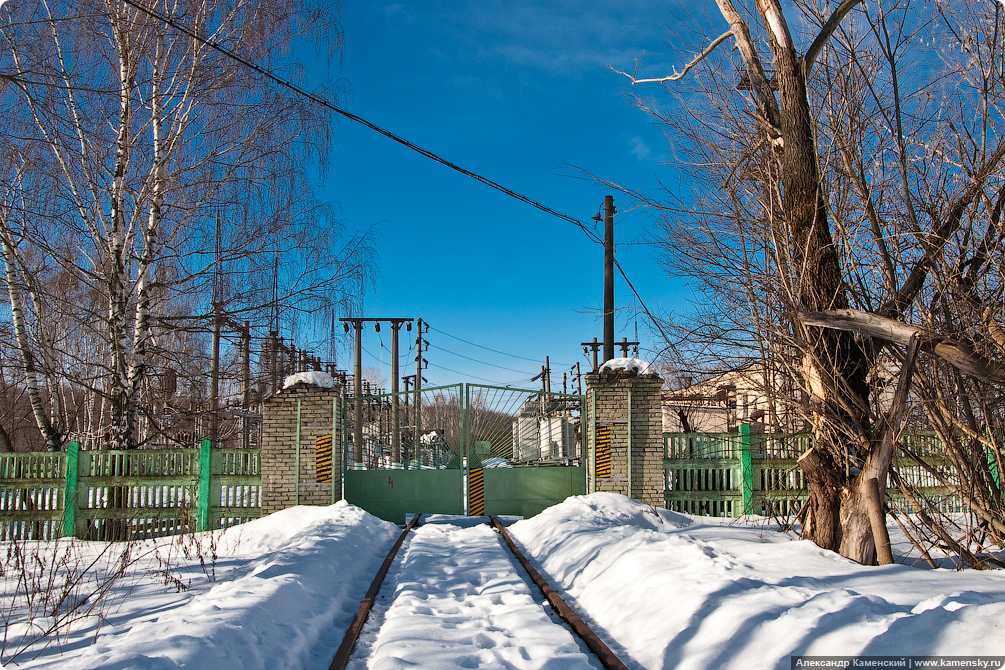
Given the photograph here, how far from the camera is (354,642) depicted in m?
4.69

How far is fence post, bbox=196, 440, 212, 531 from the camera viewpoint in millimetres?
11305

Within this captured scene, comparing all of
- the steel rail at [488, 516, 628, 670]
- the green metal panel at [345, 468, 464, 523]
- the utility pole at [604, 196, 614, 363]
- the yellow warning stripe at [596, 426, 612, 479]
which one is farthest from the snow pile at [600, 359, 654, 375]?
the steel rail at [488, 516, 628, 670]

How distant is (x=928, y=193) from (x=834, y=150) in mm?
1057

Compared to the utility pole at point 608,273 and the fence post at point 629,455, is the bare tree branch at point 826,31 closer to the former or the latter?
Result: the fence post at point 629,455

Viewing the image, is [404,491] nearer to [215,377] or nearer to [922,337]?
[215,377]

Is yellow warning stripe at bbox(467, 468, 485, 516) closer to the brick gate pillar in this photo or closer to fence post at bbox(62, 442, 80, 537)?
the brick gate pillar

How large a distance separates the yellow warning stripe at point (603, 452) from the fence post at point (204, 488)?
650 cm

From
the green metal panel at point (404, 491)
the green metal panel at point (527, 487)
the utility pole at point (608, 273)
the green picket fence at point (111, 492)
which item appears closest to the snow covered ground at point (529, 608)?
the green picket fence at point (111, 492)

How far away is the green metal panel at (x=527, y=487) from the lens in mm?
12359

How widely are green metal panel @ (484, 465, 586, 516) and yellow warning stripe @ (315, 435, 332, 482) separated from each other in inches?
108

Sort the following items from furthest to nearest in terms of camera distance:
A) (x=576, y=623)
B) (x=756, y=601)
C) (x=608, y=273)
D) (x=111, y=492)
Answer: (x=608, y=273), (x=111, y=492), (x=576, y=623), (x=756, y=601)

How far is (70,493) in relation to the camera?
1099 cm

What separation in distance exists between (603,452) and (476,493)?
2.42m

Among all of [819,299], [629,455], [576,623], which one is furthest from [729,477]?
[576,623]
